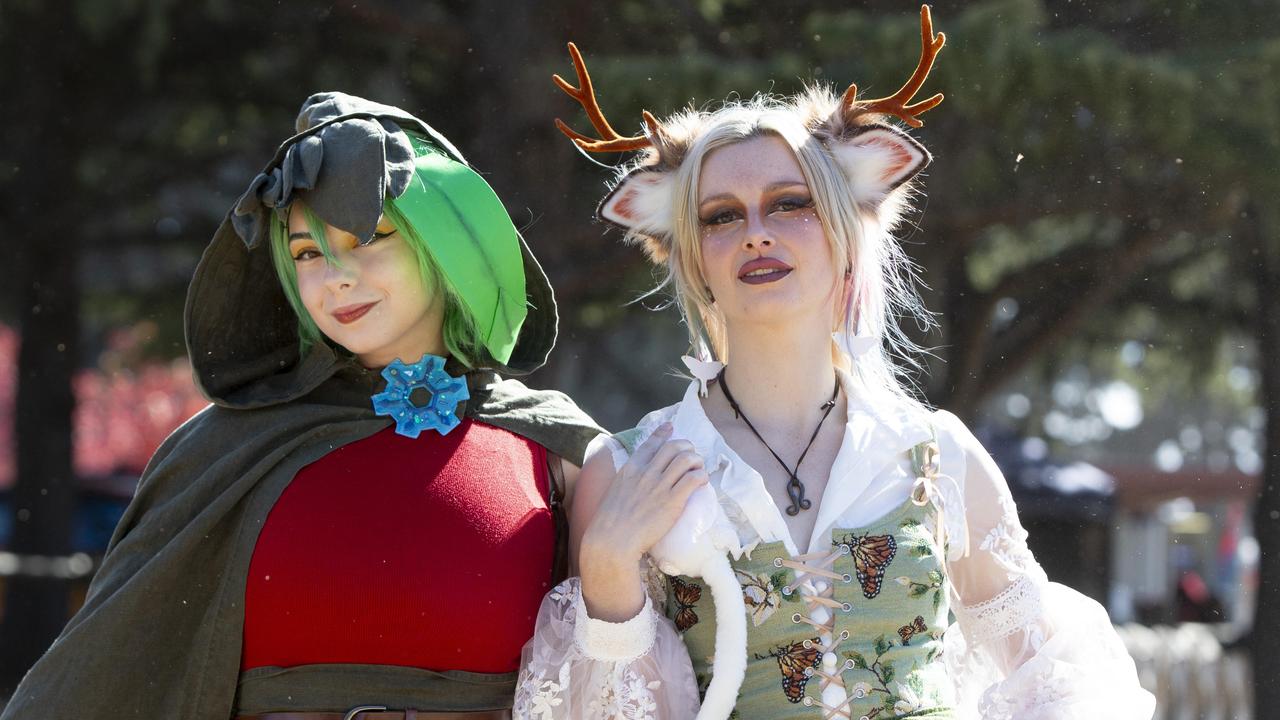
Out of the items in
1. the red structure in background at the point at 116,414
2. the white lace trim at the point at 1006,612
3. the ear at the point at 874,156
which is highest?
the ear at the point at 874,156

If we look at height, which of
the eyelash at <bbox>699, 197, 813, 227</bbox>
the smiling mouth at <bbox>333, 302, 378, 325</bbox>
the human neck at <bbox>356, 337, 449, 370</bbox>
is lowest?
the human neck at <bbox>356, 337, 449, 370</bbox>

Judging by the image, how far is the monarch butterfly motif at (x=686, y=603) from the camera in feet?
7.90

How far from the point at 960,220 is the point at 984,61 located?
5.35 ft

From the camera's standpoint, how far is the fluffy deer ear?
2656 millimetres

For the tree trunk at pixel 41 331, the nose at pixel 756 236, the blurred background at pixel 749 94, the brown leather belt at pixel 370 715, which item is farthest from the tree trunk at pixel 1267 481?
the tree trunk at pixel 41 331

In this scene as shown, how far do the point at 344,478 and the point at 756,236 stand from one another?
2.80 ft

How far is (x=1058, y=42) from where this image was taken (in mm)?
5395

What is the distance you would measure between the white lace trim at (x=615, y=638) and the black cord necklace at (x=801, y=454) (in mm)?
343

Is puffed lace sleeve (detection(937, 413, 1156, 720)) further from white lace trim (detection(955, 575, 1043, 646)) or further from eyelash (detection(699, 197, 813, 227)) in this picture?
eyelash (detection(699, 197, 813, 227))

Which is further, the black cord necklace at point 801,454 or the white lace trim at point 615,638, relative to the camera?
the black cord necklace at point 801,454

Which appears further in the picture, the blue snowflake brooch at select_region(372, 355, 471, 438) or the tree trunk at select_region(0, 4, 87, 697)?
the tree trunk at select_region(0, 4, 87, 697)

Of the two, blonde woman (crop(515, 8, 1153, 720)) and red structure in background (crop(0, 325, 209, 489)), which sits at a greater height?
blonde woman (crop(515, 8, 1153, 720))

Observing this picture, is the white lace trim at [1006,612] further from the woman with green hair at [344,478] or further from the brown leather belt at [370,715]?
the brown leather belt at [370,715]

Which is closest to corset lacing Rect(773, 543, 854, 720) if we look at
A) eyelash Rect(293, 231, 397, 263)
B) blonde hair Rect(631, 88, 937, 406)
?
blonde hair Rect(631, 88, 937, 406)
